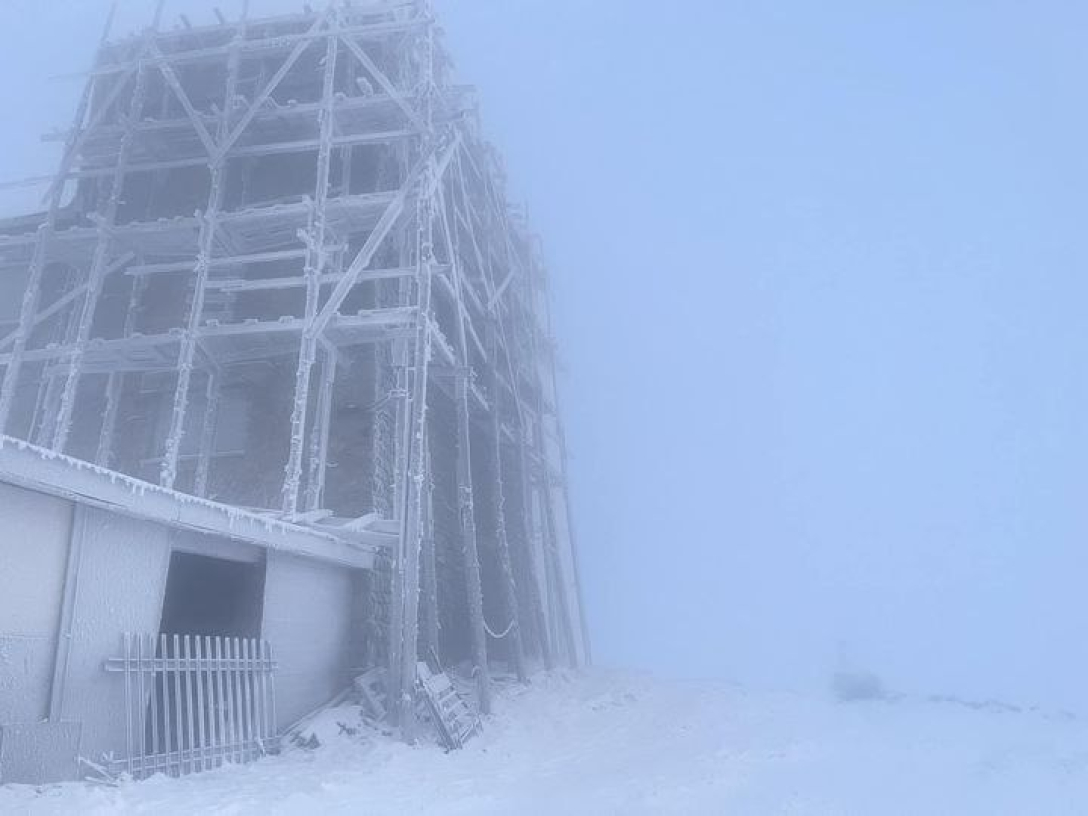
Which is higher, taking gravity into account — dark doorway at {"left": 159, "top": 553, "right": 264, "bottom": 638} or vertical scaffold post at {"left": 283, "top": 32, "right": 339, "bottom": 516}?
vertical scaffold post at {"left": 283, "top": 32, "right": 339, "bottom": 516}

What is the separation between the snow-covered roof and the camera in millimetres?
7004

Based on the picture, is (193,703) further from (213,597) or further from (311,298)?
(311,298)

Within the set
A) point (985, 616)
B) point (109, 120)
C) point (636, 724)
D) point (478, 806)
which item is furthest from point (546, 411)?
point (985, 616)

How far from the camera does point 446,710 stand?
11320 millimetres

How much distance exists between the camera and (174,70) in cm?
1822

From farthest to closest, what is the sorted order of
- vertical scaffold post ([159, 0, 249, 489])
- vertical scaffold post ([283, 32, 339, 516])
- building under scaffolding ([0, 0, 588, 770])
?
1. building under scaffolding ([0, 0, 588, 770])
2. vertical scaffold post ([159, 0, 249, 489])
3. vertical scaffold post ([283, 32, 339, 516])

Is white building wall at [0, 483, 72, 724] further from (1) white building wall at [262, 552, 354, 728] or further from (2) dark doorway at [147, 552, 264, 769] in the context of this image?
(1) white building wall at [262, 552, 354, 728]

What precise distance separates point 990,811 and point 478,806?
16.2 ft

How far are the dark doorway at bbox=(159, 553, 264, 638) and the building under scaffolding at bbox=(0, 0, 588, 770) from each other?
0.88 m

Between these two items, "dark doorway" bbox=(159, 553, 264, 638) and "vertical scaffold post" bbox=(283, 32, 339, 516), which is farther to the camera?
"vertical scaffold post" bbox=(283, 32, 339, 516)

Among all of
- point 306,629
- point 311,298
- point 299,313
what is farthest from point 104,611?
point 299,313

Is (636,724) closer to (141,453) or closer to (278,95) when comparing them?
(141,453)

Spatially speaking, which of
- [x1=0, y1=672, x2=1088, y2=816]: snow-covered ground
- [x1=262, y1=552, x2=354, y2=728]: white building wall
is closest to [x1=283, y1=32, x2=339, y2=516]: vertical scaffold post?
[x1=262, y1=552, x2=354, y2=728]: white building wall

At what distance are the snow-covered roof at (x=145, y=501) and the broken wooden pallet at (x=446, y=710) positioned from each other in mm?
2178
